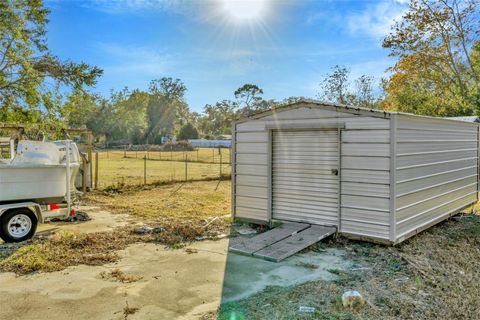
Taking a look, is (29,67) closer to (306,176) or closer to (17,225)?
(17,225)

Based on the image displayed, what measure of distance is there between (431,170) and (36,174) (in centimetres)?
763

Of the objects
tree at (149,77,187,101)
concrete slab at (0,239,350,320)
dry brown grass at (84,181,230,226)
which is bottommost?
concrete slab at (0,239,350,320)

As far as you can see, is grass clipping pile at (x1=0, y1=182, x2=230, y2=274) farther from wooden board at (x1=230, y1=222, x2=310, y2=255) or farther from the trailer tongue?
wooden board at (x1=230, y1=222, x2=310, y2=255)

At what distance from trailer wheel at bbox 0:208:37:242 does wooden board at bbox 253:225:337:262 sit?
413 cm

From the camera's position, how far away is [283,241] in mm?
6246

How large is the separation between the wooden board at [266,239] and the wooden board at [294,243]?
0.35ft

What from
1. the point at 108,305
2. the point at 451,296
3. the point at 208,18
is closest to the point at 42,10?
the point at 208,18

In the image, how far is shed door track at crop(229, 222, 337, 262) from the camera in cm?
573

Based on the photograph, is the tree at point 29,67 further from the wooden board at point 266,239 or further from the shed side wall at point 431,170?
the shed side wall at point 431,170

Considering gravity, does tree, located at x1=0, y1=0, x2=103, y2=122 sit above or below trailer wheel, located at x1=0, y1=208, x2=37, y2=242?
above

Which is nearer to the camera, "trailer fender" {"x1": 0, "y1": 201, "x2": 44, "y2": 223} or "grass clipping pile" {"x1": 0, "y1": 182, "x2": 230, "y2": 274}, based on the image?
"grass clipping pile" {"x1": 0, "y1": 182, "x2": 230, "y2": 274}

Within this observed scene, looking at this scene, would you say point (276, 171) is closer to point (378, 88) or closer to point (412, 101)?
point (412, 101)

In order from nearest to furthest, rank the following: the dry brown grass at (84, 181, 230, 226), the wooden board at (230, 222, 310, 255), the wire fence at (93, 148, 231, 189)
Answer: the wooden board at (230, 222, 310, 255), the dry brown grass at (84, 181, 230, 226), the wire fence at (93, 148, 231, 189)

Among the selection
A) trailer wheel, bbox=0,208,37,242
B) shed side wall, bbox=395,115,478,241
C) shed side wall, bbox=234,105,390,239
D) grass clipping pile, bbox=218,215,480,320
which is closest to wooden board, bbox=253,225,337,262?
grass clipping pile, bbox=218,215,480,320
